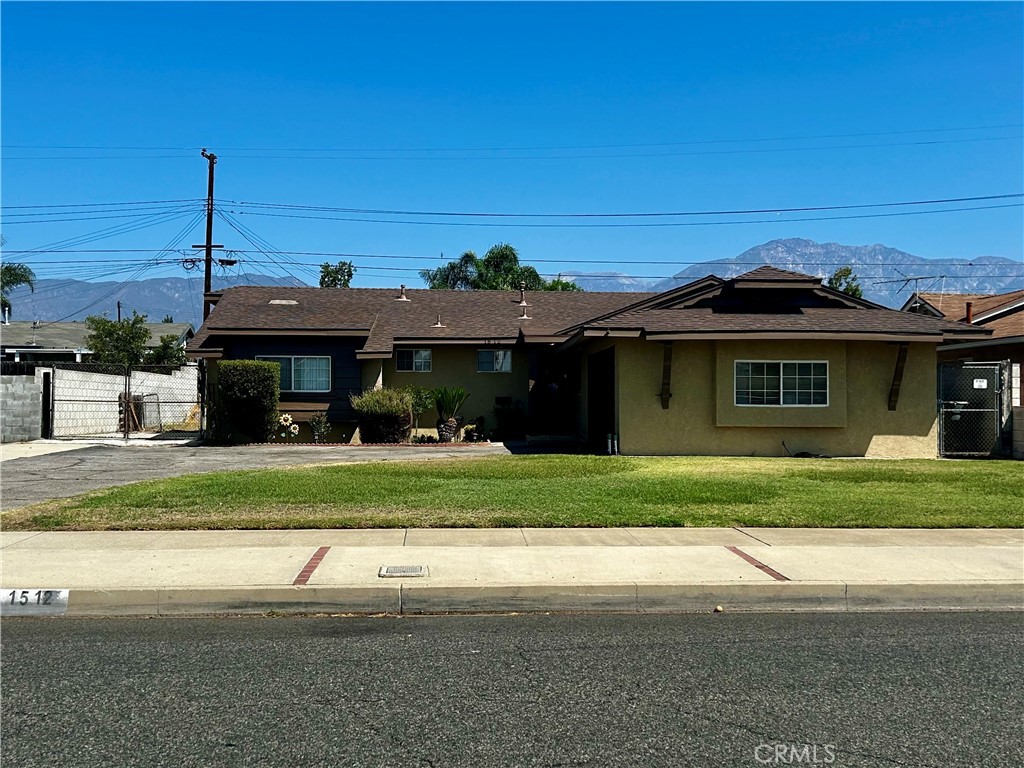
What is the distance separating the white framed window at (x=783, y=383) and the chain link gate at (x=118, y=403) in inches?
555

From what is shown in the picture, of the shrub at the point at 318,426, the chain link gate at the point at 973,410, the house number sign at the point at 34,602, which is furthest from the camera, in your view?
the shrub at the point at 318,426

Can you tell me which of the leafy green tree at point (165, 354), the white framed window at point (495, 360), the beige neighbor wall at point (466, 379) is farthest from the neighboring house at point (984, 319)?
the leafy green tree at point (165, 354)

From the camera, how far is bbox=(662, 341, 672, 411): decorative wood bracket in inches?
736

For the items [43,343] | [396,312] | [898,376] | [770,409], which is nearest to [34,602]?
[770,409]

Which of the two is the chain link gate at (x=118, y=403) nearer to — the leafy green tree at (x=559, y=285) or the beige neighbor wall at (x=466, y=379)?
the beige neighbor wall at (x=466, y=379)

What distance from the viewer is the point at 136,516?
10.7 metres

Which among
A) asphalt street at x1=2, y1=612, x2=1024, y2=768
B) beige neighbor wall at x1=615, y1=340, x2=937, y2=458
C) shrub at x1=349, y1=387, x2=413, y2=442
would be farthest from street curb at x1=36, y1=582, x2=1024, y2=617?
shrub at x1=349, y1=387, x2=413, y2=442

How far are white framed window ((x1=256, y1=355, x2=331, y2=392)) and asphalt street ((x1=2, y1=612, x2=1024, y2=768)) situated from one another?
1796 cm

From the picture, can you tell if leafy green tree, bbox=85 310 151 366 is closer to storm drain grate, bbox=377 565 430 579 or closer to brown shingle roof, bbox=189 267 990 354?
brown shingle roof, bbox=189 267 990 354

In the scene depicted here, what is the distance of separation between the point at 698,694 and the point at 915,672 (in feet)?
5.35

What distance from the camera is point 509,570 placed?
26.3 feet

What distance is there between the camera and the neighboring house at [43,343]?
41.7 meters

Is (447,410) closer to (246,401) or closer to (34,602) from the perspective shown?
(246,401)

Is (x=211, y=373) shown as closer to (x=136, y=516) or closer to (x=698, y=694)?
(x=136, y=516)
